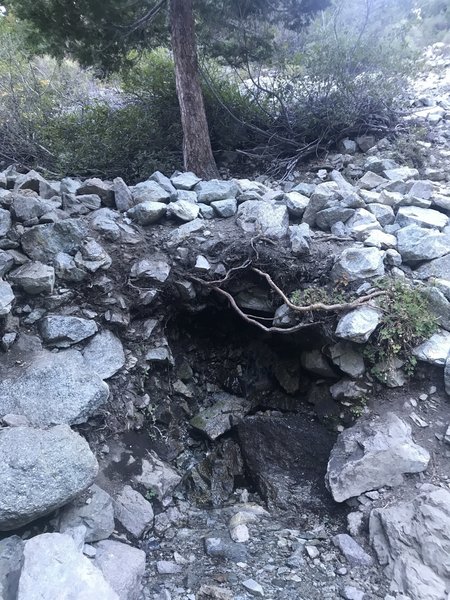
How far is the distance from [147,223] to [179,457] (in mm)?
2058

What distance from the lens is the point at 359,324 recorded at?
3.65 m

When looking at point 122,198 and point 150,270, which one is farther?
point 122,198

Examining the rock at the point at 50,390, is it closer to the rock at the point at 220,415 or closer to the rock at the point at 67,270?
the rock at the point at 67,270

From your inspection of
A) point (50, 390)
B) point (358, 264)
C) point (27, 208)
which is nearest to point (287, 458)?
point (358, 264)

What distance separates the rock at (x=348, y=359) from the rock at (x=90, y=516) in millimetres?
1991

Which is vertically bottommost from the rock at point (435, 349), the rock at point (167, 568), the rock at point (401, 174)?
the rock at point (167, 568)

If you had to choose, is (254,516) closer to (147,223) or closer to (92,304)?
(92,304)

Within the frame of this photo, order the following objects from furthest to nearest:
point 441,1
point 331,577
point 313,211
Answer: point 441,1 → point 313,211 → point 331,577

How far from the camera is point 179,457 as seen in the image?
3932 mm

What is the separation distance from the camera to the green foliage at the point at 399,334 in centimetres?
362

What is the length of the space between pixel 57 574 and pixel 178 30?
214 inches

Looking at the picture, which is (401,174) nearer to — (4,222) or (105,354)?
(105,354)

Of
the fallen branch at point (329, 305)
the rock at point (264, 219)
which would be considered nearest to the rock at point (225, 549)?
the fallen branch at point (329, 305)

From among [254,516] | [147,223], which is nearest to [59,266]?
[147,223]
